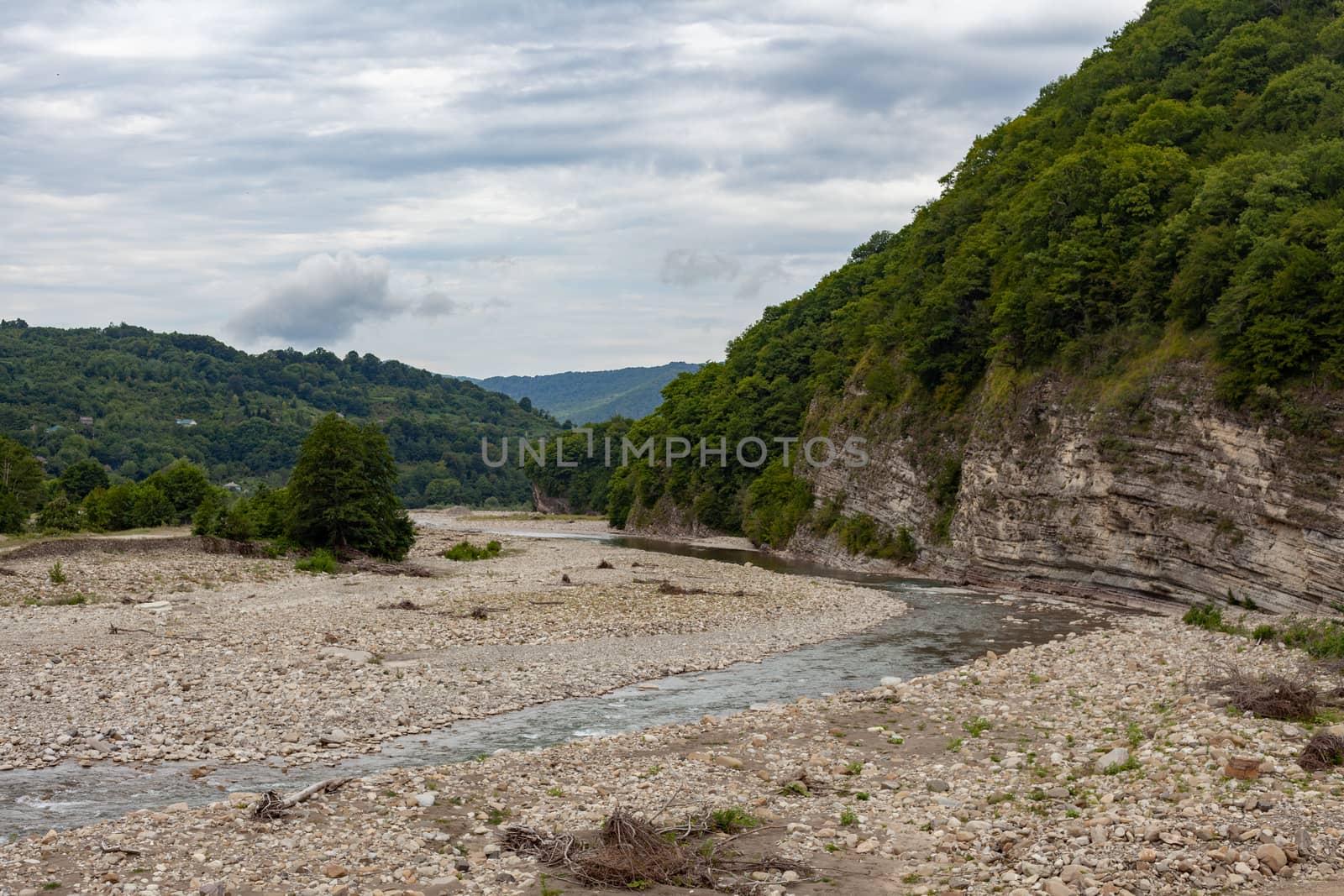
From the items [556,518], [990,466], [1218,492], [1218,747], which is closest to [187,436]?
[556,518]

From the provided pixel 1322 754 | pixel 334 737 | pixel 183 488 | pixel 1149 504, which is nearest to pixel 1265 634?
pixel 1149 504

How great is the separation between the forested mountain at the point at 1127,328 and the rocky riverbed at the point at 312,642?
10.6 metres

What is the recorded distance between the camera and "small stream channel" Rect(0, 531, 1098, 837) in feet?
49.6

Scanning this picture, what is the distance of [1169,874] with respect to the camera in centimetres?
1107

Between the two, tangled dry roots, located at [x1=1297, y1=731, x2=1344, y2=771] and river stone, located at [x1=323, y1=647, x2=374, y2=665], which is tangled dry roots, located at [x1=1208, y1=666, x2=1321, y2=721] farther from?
river stone, located at [x1=323, y1=647, x2=374, y2=665]

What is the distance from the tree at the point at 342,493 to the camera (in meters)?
52.9

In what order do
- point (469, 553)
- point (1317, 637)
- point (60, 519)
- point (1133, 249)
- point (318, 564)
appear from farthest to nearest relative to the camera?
point (469, 553) → point (60, 519) → point (318, 564) → point (1133, 249) → point (1317, 637)

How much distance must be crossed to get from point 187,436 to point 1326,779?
18061cm

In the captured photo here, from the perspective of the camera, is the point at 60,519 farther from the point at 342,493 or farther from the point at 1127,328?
the point at 1127,328

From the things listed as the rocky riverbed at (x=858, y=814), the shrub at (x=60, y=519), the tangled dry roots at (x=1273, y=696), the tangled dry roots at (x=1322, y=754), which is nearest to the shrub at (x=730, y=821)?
the rocky riverbed at (x=858, y=814)

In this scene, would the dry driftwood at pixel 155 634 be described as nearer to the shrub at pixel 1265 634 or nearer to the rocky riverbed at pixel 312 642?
the rocky riverbed at pixel 312 642

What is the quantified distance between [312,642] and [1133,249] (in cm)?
3823

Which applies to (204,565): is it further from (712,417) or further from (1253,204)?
(712,417)

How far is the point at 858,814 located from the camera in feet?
46.7
